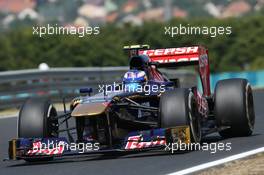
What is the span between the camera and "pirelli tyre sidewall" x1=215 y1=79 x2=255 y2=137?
11.8 meters

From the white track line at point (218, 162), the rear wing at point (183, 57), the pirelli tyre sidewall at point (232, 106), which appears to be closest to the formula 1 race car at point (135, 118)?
the pirelli tyre sidewall at point (232, 106)

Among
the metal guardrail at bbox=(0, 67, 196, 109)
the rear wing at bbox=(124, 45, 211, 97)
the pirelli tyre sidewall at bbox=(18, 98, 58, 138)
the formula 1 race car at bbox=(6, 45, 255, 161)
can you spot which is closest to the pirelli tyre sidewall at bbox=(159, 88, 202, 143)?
the formula 1 race car at bbox=(6, 45, 255, 161)

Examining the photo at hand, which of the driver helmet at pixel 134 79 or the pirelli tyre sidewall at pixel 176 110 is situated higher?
the driver helmet at pixel 134 79

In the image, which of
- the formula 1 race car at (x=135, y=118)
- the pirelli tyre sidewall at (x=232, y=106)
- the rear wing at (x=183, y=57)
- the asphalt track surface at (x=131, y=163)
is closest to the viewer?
the asphalt track surface at (x=131, y=163)

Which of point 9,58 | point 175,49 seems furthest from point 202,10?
point 175,49

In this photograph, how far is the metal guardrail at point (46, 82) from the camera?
69.6 feet

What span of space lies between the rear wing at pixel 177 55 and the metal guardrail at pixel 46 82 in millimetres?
6733

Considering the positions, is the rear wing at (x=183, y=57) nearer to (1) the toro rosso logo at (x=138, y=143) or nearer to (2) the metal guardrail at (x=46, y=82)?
(1) the toro rosso logo at (x=138, y=143)

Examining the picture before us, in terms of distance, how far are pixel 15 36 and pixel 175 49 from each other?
42507mm

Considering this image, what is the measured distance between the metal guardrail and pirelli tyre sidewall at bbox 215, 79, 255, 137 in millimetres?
8779

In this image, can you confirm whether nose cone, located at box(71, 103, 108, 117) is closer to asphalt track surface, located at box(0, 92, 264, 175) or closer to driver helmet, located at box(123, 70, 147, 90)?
asphalt track surface, located at box(0, 92, 264, 175)

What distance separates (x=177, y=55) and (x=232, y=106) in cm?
221

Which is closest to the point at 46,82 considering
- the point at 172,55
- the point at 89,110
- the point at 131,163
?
the point at 172,55

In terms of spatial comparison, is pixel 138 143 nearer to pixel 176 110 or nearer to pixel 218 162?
pixel 176 110
